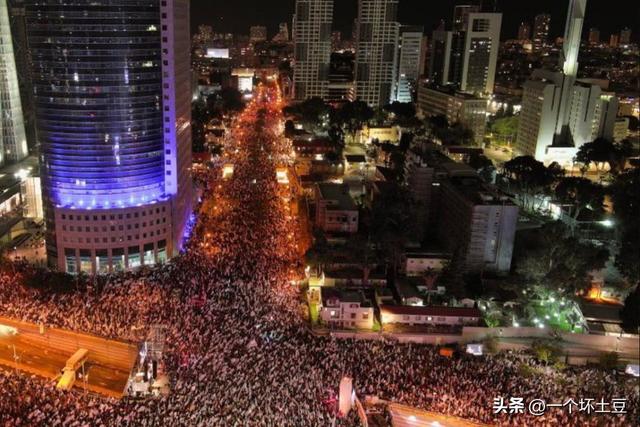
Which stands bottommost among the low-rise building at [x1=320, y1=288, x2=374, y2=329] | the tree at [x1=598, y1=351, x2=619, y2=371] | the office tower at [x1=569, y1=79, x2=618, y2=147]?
the low-rise building at [x1=320, y1=288, x2=374, y2=329]

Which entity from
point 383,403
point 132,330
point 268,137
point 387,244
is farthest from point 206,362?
point 268,137

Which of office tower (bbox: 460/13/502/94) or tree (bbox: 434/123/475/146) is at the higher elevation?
office tower (bbox: 460/13/502/94)

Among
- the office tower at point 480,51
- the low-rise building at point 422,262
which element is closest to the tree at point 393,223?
the low-rise building at point 422,262

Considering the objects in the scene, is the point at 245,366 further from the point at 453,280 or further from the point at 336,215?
the point at 336,215

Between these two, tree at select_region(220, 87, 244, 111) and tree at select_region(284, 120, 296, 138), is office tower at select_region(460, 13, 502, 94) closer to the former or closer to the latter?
tree at select_region(284, 120, 296, 138)

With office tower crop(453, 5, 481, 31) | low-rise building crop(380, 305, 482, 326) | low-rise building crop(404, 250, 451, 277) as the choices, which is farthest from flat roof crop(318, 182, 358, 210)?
office tower crop(453, 5, 481, 31)

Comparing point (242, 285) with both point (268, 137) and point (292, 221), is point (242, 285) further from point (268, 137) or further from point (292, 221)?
point (268, 137)

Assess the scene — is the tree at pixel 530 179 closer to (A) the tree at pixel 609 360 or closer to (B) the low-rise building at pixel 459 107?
(B) the low-rise building at pixel 459 107

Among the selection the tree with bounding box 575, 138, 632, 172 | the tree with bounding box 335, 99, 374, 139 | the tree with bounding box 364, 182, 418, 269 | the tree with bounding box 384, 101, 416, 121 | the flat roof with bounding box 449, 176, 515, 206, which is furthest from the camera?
the tree with bounding box 384, 101, 416, 121

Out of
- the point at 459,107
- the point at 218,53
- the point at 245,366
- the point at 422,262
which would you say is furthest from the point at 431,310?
the point at 218,53
